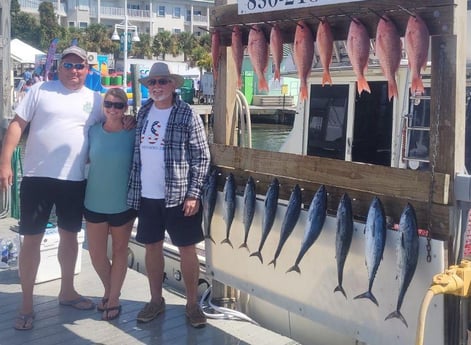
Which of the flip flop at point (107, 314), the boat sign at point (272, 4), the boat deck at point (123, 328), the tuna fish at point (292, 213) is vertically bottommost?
the boat deck at point (123, 328)

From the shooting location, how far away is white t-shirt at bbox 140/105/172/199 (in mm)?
3611

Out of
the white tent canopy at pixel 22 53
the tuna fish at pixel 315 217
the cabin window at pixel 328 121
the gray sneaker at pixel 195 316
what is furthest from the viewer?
the white tent canopy at pixel 22 53

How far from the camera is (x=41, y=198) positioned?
12.3 ft

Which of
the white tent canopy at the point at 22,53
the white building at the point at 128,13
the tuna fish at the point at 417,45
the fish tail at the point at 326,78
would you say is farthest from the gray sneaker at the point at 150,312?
the white building at the point at 128,13

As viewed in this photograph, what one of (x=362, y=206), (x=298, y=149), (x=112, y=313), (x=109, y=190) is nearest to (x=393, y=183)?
(x=362, y=206)

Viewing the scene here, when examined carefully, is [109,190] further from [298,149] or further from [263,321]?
[298,149]

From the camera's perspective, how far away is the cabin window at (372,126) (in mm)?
6223

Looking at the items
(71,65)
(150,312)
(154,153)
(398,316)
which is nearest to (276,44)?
(154,153)

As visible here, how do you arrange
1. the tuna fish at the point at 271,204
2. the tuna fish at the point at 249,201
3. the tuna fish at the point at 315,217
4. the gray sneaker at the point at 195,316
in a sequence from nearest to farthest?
1. the tuna fish at the point at 315,217
2. the tuna fish at the point at 271,204
3. the tuna fish at the point at 249,201
4. the gray sneaker at the point at 195,316

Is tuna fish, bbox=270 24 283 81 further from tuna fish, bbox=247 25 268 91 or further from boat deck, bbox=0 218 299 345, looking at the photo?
boat deck, bbox=0 218 299 345

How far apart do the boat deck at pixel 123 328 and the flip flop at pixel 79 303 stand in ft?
0.12

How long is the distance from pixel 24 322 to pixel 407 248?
96.5 inches

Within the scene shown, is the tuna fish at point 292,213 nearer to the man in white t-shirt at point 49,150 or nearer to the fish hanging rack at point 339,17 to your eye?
the fish hanging rack at point 339,17

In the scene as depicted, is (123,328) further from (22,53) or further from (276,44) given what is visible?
(22,53)
